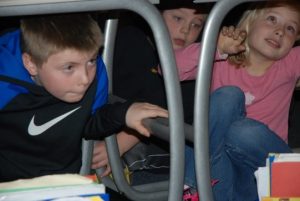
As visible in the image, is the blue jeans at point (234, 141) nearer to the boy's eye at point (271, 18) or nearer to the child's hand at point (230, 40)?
the child's hand at point (230, 40)

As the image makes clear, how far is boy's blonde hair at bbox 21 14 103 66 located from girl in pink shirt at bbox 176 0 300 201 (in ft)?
0.93

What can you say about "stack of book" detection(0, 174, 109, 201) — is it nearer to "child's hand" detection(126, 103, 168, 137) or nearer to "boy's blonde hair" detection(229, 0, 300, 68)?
"child's hand" detection(126, 103, 168, 137)

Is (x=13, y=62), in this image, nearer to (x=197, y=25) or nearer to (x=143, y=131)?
(x=143, y=131)

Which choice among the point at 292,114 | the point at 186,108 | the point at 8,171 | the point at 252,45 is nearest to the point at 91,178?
the point at 8,171

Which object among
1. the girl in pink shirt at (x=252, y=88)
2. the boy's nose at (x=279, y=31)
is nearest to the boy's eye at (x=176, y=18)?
the girl in pink shirt at (x=252, y=88)

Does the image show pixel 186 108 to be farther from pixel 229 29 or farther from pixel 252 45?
pixel 229 29

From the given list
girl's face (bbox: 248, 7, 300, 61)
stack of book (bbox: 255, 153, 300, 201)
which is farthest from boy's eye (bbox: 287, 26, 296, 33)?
stack of book (bbox: 255, 153, 300, 201)

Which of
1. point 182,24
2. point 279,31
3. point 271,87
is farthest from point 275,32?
point 182,24

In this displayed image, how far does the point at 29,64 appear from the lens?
1.22 metres

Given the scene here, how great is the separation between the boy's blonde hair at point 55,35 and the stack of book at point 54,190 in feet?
0.95

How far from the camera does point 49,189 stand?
1.03m

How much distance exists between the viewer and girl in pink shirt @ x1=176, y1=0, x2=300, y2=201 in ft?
4.22

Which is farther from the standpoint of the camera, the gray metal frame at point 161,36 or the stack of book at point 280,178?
the stack of book at point 280,178

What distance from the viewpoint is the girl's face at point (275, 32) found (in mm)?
1492
